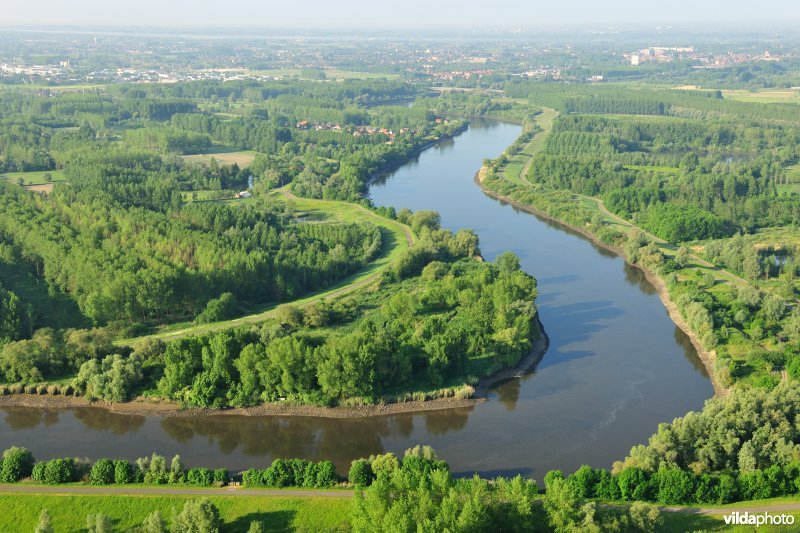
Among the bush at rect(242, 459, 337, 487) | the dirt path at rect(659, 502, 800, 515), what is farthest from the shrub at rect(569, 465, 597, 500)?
the bush at rect(242, 459, 337, 487)

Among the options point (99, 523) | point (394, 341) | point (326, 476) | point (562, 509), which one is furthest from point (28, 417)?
point (562, 509)

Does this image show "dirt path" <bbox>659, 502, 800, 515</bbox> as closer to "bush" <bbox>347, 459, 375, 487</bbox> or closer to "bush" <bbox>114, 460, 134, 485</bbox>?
"bush" <bbox>347, 459, 375, 487</bbox>

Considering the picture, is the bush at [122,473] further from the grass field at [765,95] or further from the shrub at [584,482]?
the grass field at [765,95]

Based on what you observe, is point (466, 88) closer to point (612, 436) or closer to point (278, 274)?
point (278, 274)

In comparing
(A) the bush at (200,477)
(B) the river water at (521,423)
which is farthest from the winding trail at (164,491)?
(B) the river water at (521,423)

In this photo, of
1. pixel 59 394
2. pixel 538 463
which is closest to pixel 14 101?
pixel 59 394

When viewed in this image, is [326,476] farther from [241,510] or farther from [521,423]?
[521,423]
